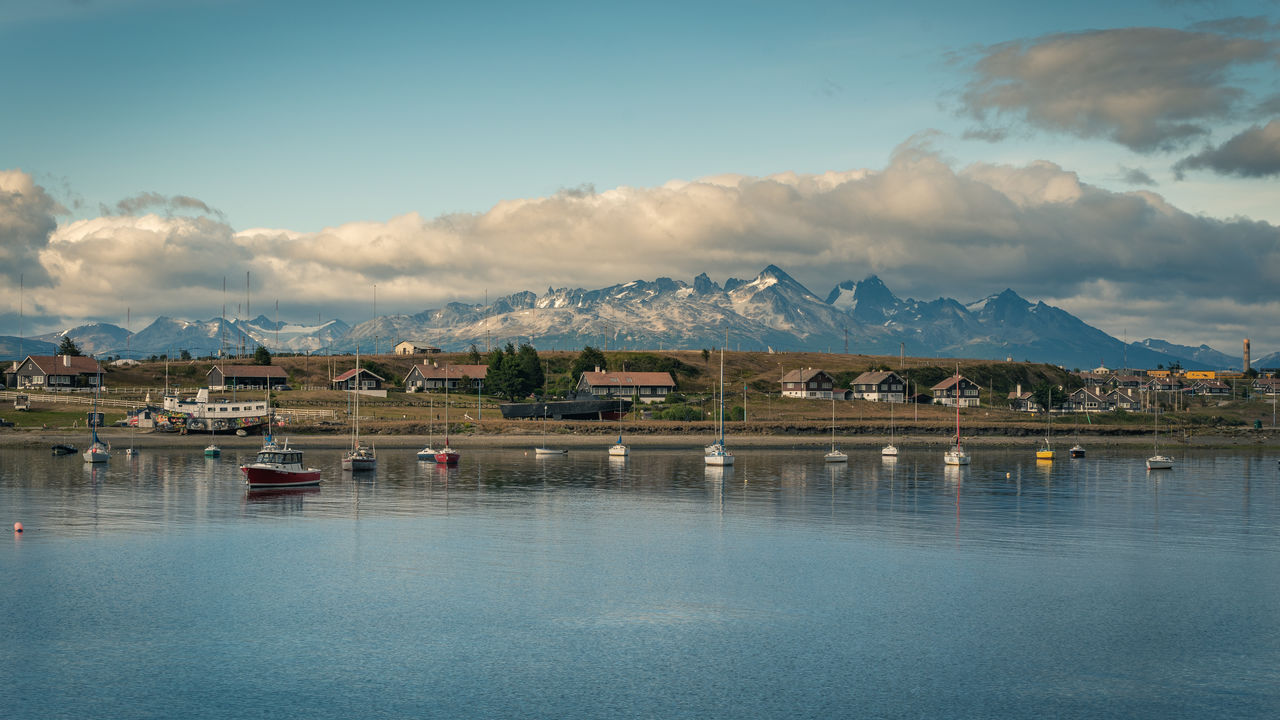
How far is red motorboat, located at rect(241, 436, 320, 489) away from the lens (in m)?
88.1

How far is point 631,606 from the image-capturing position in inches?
1722

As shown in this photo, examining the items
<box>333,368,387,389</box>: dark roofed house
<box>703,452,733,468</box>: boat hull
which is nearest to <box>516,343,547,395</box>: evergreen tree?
<box>333,368,387,389</box>: dark roofed house

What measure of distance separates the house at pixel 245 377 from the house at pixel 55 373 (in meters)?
19.3

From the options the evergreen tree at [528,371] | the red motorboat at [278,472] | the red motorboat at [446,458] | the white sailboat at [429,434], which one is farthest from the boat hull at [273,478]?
the evergreen tree at [528,371]

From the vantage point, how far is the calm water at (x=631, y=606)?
105 feet

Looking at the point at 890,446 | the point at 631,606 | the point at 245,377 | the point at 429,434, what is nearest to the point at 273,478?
the point at 631,606

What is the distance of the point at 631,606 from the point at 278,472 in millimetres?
54863

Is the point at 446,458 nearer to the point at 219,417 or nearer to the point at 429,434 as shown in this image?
the point at 429,434

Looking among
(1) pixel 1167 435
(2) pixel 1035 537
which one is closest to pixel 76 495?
(2) pixel 1035 537

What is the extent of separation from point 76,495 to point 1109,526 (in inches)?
3123

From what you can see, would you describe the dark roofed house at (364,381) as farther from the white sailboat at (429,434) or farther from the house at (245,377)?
the white sailboat at (429,434)

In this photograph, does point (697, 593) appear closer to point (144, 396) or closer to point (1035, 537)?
point (1035, 537)

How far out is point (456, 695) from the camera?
32062 mm

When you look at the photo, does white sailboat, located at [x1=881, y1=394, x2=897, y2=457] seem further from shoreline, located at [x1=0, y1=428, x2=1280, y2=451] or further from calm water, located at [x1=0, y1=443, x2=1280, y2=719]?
calm water, located at [x1=0, y1=443, x2=1280, y2=719]
